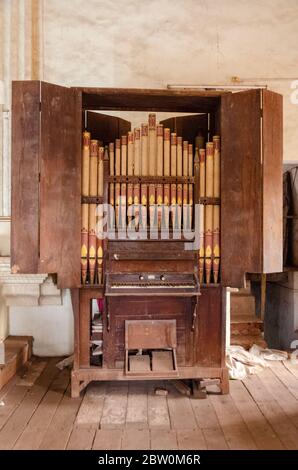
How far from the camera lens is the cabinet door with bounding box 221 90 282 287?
137 inches

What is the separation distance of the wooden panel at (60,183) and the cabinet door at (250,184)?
1.26 metres

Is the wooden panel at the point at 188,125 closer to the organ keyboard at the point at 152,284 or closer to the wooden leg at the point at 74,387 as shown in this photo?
the organ keyboard at the point at 152,284

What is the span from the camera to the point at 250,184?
139 inches

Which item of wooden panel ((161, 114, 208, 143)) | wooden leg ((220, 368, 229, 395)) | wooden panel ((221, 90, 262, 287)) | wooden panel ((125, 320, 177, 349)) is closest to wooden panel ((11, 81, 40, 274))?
wooden panel ((125, 320, 177, 349))

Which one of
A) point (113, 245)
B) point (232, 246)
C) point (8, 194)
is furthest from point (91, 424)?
point (8, 194)

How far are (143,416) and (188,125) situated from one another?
2748 mm

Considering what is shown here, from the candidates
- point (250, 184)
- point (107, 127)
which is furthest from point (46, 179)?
point (250, 184)

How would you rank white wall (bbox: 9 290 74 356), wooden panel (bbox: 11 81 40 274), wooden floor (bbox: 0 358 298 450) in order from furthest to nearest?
white wall (bbox: 9 290 74 356) < wooden panel (bbox: 11 81 40 274) < wooden floor (bbox: 0 358 298 450)

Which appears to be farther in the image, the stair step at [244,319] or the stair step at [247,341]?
the stair step at [244,319]

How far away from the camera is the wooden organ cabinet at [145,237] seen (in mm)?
3377

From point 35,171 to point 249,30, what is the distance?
3.27 m

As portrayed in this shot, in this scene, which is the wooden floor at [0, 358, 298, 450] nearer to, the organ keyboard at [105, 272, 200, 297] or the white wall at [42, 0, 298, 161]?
the organ keyboard at [105, 272, 200, 297]

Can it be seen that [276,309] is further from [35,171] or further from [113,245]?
[35,171]

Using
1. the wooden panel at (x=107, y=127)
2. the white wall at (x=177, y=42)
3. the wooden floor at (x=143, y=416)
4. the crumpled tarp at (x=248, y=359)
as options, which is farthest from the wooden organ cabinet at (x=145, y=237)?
the white wall at (x=177, y=42)
